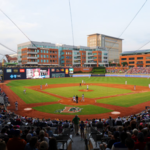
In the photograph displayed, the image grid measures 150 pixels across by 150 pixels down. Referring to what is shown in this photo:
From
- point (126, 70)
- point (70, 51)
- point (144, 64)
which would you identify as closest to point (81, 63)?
point (70, 51)

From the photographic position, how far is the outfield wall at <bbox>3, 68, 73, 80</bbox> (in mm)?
64500

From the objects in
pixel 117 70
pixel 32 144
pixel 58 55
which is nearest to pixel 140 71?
pixel 117 70

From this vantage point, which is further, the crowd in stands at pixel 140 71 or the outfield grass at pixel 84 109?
the crowd in stands at pixel 140 71

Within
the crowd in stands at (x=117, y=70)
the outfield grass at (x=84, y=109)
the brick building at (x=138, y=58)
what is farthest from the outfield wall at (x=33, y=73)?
the brick building at (x=138, y=58)

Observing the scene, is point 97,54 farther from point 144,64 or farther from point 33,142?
point 33,142

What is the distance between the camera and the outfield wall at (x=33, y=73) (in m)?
64.5

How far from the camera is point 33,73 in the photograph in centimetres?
6969

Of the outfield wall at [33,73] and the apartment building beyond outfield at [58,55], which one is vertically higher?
the apartment building beyond outfield at [58,55]

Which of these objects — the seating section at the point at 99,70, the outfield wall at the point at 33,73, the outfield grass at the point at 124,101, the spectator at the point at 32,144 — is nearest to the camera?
Result: the spectator at the point at 32,144

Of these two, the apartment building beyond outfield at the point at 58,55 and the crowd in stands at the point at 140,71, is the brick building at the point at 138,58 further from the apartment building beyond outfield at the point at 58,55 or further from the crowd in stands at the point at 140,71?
the apartment building beyond outfield at the point at 58,55

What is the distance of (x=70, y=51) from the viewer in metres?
97.8

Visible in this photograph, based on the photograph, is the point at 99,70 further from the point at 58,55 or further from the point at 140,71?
the point at 58,55

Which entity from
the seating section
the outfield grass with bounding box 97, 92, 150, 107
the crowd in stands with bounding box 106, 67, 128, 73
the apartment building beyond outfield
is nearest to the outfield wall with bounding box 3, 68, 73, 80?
the apartment building beyond outfield

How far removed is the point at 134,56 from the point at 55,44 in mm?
53685
